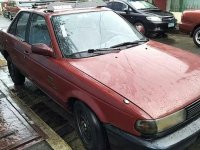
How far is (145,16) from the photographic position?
11.4 meters

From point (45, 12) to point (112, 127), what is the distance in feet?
7.44

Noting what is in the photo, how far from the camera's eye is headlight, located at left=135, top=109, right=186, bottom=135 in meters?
2.79

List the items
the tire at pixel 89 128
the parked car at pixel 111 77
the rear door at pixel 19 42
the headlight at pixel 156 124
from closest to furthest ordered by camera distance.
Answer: the headlight at pixel 156 124 < the parked car at pixel 111 77 < the tire at pixel 89 128 < the rear door at pixel 19 42

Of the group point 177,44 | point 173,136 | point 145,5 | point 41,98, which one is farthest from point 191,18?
point 173,136

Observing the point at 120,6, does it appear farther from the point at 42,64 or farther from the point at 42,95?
the point at 42,64

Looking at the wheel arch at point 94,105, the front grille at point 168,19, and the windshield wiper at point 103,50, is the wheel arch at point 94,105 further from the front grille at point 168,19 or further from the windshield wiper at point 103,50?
the front grille at point 168,19

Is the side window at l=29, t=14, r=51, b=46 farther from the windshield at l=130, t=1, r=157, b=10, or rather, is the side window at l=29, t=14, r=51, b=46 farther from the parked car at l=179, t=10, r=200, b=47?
the windshield at l=130, t=1, r=157, b=10

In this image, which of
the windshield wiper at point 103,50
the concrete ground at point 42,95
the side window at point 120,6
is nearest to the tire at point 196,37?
the concrete ground at point 42,95

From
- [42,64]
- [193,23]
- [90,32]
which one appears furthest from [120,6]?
[42,64]

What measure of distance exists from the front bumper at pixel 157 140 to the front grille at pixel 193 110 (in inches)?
2.9

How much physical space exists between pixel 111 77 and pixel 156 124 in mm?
841

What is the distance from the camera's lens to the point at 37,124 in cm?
446

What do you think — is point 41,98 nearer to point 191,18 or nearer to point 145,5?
point 191,18

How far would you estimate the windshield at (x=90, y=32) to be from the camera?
4.06 m
